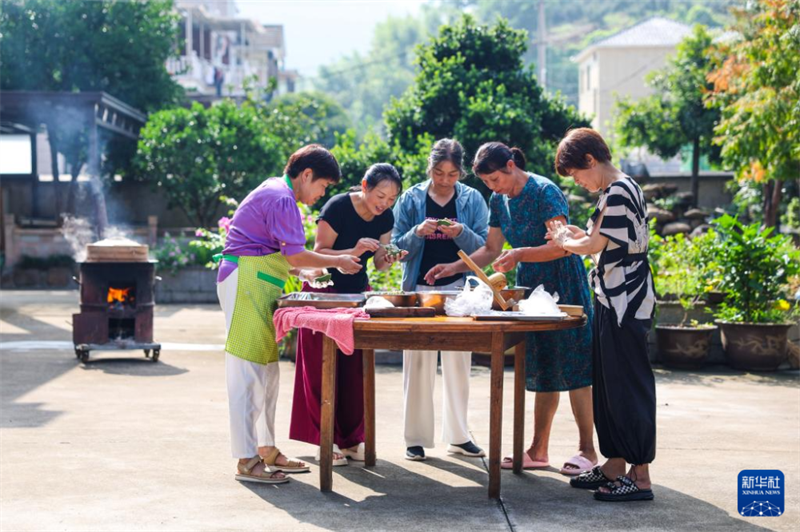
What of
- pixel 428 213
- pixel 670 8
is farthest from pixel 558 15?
pixel 428 213

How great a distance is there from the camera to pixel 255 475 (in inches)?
215

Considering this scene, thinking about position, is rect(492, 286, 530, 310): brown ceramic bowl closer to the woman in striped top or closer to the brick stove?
the woman in striped top

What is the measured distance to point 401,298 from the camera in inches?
213

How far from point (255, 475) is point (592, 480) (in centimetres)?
171

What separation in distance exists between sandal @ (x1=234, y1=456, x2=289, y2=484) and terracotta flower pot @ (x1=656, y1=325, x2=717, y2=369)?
17.4ft

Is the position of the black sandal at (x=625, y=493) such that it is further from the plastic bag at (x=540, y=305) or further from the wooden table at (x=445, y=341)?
the plastic bag at (x=540, y=305)

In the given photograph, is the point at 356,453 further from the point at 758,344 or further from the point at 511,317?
the point at 758,344

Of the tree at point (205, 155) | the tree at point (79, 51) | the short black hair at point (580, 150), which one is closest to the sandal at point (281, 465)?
the short black hair at point (580, 150)

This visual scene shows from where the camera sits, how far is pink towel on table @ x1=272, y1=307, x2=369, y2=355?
5.03 metres

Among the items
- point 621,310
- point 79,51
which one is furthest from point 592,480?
point 79,51

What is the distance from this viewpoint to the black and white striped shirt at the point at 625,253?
5.07 metres

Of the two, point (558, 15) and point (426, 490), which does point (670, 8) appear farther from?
point (426, 490)

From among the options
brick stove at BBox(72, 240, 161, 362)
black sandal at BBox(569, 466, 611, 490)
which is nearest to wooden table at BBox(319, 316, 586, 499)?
black sandal at BBox(569, 466, 611, 490)

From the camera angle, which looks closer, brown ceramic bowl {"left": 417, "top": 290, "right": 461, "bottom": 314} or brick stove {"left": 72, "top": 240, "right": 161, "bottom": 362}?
brown ceramic bowl {"left": 417, "top": 290, "right": 461, "bottom": 314}
